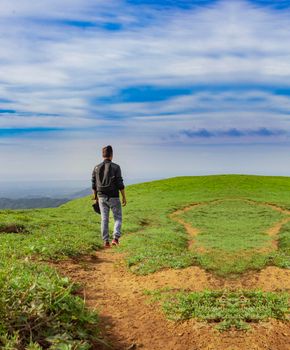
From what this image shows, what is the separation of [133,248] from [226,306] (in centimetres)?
922

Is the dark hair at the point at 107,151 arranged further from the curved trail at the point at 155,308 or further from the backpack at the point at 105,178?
the curved trail at the point at 155,308

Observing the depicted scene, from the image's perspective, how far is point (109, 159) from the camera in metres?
18.3

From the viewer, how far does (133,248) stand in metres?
19.1

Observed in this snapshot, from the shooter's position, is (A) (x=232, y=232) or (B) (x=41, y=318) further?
(A) (x=232, y=232)

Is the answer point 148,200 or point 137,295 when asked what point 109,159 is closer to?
point 137,295

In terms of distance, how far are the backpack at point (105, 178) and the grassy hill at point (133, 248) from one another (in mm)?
3060

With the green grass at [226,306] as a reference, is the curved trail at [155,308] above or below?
below

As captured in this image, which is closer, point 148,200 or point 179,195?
point 148,200

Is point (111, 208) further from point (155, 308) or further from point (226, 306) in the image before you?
point (226, 306)

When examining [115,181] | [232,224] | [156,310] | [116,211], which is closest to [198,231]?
[232,224]

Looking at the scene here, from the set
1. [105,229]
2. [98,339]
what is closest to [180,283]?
[98,339]

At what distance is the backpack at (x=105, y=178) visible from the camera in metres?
18.1

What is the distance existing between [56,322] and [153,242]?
512 inches

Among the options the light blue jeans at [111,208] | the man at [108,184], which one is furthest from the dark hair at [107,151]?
the light blue jeans at [111,208]
